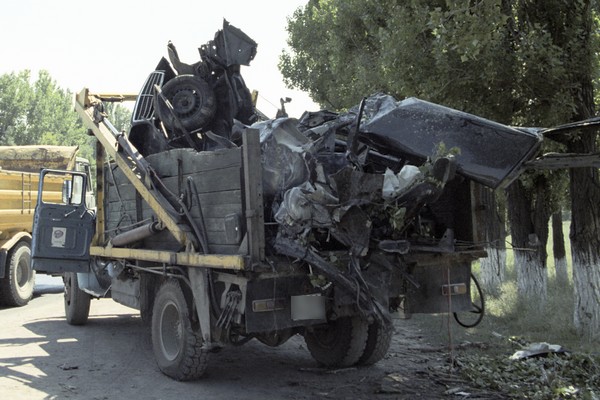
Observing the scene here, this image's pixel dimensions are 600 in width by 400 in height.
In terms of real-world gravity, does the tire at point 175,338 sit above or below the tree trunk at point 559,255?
below

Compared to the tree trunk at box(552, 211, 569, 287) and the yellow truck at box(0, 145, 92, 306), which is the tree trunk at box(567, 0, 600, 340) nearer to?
the tree trunk at box(552, 211, 569, 287)

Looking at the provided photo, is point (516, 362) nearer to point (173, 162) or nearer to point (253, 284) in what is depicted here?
point (253, 284)

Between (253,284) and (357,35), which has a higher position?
(357,35)

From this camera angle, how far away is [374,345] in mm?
6301

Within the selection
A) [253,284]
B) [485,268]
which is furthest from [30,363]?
[485,268]

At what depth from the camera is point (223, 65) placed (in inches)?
284

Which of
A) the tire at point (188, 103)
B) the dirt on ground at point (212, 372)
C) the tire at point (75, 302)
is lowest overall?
the dirt on ground at point (212, 372)

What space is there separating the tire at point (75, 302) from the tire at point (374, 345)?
14.4 feet

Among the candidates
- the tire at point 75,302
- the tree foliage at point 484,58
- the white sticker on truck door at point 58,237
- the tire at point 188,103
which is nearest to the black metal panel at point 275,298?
the tire at point 188,103

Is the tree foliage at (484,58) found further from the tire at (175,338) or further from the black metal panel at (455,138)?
the tire at (175,338)

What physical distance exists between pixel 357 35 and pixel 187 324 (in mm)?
10992

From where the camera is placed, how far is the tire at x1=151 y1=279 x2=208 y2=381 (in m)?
5.55

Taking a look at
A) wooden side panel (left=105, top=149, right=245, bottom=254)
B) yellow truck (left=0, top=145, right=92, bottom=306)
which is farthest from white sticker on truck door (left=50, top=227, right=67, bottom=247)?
yellow truck (left=0, top=145, right=92, bottom=306)

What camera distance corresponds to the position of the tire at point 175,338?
5.55 m
